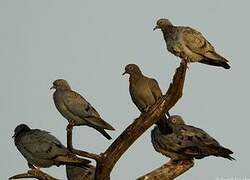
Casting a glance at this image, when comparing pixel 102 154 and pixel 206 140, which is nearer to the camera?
pixel 102 154

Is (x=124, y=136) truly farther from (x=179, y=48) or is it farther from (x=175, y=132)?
(x=179, y=48)

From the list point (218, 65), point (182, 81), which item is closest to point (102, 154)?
point (182, 81)

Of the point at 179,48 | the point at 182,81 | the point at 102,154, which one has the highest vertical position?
the point at 179,48

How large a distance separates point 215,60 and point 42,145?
370 centimetres

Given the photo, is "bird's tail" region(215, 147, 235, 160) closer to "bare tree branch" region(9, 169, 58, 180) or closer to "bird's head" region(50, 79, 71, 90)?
"bare tree branch" region(9, 169, 58, 180)

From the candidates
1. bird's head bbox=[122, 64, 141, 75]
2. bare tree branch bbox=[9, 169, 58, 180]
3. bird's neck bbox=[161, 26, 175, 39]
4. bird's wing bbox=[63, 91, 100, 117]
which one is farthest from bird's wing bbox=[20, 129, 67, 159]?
bird's neck bbox=[161, 26, 175, 39]

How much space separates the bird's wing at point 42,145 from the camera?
13641 mm

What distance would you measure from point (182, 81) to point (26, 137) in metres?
4.01

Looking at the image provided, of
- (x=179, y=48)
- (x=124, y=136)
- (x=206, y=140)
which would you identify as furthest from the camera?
(x=179, y=48)

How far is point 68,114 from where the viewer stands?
571 inches

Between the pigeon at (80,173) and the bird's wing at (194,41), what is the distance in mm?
2994

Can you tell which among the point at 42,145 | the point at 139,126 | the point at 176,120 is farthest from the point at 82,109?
the point at 139,126

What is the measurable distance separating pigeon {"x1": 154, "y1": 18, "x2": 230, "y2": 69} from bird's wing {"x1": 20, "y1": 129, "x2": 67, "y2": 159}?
2.87 meters

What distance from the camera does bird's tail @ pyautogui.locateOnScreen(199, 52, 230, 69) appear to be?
14.2 m
